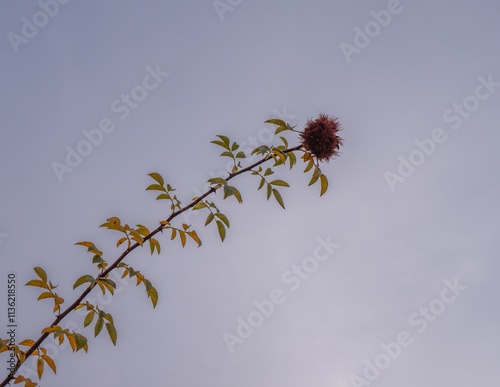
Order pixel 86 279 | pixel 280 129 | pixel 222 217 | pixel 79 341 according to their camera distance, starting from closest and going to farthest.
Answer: pixel 79 341 < pixel 86 279 < pixel 222 217 < pixel 280 129

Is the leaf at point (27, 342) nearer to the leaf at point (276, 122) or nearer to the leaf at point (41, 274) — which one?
the leaf at point (41, 274)

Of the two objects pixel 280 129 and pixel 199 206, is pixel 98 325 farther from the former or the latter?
pixel 280 129

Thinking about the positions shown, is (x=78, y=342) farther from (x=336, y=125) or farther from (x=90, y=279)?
(x=336, y=125)

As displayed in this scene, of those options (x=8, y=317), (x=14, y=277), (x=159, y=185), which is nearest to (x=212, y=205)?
(x=159, y=185)

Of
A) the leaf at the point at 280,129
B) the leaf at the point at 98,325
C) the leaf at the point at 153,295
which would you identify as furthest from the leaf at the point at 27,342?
the leaf at the point at 280,129

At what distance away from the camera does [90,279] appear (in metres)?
1.23

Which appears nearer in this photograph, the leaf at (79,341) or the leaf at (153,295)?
the leaf at (79,341)

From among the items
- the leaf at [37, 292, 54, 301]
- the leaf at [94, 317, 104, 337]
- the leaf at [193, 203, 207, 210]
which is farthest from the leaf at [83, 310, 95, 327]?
the leaf at [193, 203, 207, 210]

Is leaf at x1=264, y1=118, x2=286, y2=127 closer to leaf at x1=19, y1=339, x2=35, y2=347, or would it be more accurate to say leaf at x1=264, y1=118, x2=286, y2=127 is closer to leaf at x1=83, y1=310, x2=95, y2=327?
leaf at x1=83, y1=310, x2=95, y2=327

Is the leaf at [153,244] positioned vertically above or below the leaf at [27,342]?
above

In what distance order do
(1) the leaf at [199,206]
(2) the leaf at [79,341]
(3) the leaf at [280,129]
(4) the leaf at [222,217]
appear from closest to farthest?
(2) the leaf at [79,341] < (1) the leaf at [199,206] < (4) the leaf at [222,217] < (3) the leaf at [280,129]

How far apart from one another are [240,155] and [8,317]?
1634 millimetres

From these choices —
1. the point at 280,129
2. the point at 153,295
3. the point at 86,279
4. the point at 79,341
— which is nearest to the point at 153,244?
the point at 153,295

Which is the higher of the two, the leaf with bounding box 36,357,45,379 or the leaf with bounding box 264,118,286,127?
the leaf with bounding box 264,118,286,127
